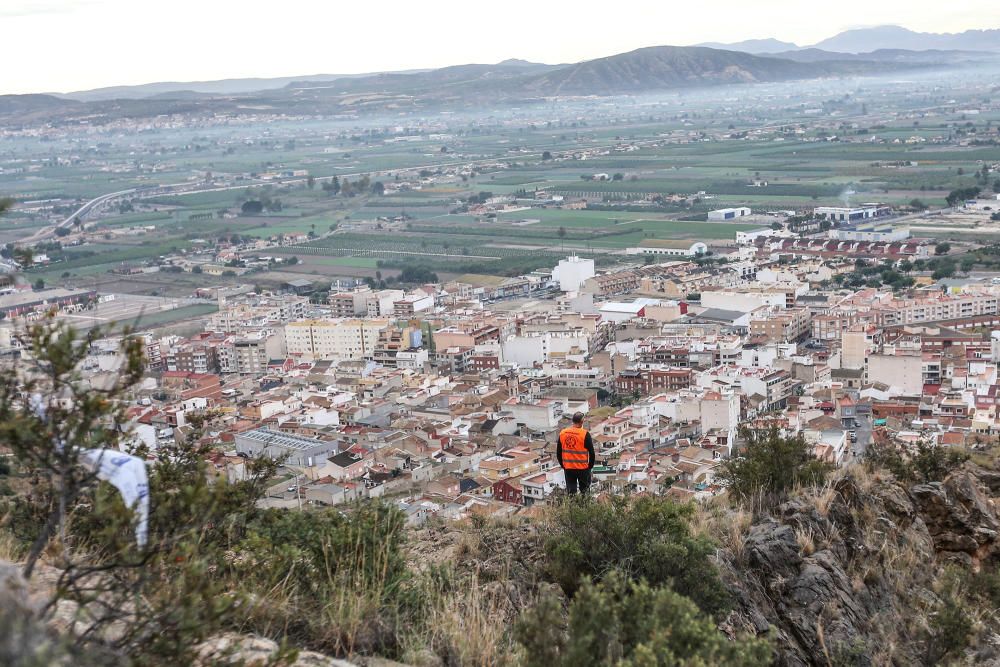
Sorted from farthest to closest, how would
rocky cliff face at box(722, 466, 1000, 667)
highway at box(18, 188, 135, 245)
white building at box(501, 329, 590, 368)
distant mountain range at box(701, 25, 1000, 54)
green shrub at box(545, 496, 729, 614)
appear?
1. distant mountain range at box(701, 25, 1000, 54)
2. highway at box(18, 188, 135, 245)
3. white building at box(501, 329, 590, 368)
4. rocky cliff face at box(722, 466, 1000, 667)
5. green shrub at box(545, 496, 729, 614)

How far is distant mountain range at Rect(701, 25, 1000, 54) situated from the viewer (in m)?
168

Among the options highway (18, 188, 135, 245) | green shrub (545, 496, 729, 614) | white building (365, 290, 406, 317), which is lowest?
highway (18, 188, 135, 245)

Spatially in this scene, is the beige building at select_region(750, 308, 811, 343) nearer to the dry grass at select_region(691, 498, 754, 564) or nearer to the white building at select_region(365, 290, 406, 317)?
the white building at select_region(365, 290, 406, 317)

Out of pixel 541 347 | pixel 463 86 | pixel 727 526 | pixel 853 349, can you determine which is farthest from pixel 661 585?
pixel 463 86

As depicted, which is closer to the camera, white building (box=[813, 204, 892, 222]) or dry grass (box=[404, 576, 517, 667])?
dry grass (box=[404, 576, 517, 667])

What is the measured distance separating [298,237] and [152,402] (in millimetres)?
23018

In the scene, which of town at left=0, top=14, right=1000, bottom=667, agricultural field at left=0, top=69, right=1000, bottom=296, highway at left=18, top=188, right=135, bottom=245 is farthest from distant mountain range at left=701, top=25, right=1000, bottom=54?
highway at left=18, top=188, right=135, bottom=245

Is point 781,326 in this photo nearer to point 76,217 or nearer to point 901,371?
point 901,371

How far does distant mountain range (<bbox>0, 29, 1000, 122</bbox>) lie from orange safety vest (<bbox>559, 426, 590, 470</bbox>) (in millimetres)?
92653

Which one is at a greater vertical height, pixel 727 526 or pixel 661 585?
pixel 661 585

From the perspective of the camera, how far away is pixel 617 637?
2.01 meters

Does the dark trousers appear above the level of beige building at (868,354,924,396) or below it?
above

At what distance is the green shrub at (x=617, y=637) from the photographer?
76.5 inches

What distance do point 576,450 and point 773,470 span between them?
0.81m
